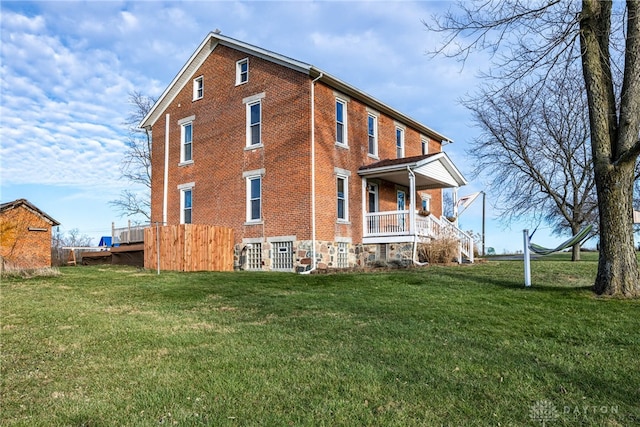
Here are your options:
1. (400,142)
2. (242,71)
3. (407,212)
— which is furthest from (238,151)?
(400,142)

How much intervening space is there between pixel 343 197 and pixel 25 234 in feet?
42.4

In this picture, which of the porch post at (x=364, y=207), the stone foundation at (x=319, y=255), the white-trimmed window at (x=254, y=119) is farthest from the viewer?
the porch post at (x=364, y=207)

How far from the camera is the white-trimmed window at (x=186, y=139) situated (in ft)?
65.2

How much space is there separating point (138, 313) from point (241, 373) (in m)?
3.92

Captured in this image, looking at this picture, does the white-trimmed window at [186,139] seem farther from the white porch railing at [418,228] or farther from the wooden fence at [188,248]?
the white porch railing at [418,228]

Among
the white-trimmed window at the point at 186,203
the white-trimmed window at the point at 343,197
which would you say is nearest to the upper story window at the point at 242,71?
the white-trimmed window at the point at 186,203

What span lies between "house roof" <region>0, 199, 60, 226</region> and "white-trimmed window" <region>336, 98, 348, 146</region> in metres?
12.6

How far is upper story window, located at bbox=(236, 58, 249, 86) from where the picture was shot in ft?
58.0

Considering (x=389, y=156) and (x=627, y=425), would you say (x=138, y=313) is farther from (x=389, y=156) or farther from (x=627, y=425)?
(x=389, y=156)

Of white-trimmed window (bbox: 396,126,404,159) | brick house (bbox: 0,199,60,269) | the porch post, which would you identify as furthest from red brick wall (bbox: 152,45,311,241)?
white-trimmed window (bbox: 396,126,404,159)

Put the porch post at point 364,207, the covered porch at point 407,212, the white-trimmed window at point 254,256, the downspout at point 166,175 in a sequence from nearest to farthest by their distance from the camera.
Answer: the covered porch at point 407,212
the white-trimmed window at point 254,256
the porch post at point 364,207
the downspout at point 166,175

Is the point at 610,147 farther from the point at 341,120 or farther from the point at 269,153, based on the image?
the point at 269,153

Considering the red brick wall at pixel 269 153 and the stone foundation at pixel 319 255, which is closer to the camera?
the stone foundation at pixel 319 255

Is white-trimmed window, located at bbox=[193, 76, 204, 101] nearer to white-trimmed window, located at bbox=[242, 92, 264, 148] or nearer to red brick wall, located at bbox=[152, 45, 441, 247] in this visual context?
red brick wall, located at bbox=[152, 45, 441, 247]
